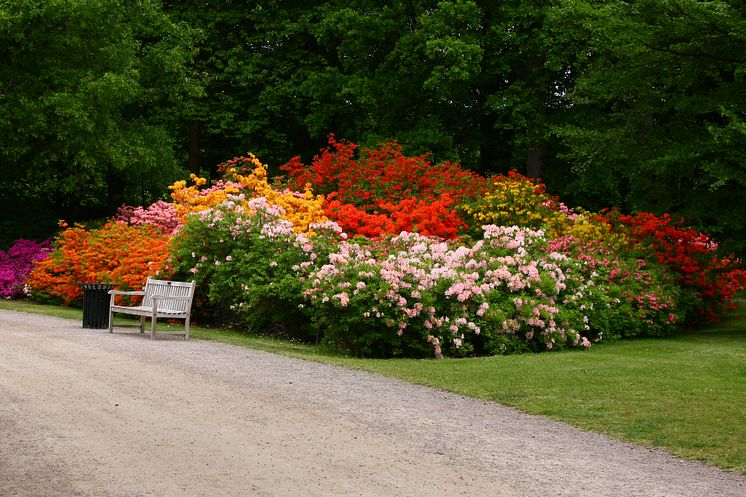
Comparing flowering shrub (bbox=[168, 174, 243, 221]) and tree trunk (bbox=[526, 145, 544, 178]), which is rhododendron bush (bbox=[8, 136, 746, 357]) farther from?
tree trunk (bbox=[526, 145, 544, 178])

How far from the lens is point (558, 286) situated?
14.7 metres

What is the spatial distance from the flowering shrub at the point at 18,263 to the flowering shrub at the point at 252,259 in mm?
7534

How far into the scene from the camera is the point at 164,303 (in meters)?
15.2

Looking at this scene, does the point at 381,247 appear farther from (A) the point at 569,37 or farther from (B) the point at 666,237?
(A) the point at 569,37

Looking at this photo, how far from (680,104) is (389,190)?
656 centimetres

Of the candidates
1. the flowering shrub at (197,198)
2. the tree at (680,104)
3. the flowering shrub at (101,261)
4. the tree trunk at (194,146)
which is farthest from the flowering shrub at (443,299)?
the tree trunk at (194,146)

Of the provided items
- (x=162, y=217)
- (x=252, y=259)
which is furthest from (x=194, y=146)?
(x=252, y=259)

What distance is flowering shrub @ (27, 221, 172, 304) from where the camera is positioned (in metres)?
18.2

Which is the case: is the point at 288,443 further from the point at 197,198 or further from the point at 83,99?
the point at 83,99

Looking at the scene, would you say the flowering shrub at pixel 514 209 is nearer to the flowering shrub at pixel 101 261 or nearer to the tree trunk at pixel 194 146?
the flowering shrub at pixel 101 261

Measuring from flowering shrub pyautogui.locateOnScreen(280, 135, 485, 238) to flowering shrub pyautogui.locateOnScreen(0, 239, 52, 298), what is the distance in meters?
7.52

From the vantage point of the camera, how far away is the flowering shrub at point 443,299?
12750 mm

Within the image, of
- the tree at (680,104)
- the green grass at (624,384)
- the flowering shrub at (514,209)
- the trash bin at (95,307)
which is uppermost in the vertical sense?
the tree at (680,104)

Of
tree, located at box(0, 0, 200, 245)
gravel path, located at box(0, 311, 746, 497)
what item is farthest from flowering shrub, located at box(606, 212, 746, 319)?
tree, located at box(0, 0, 200, 245)
